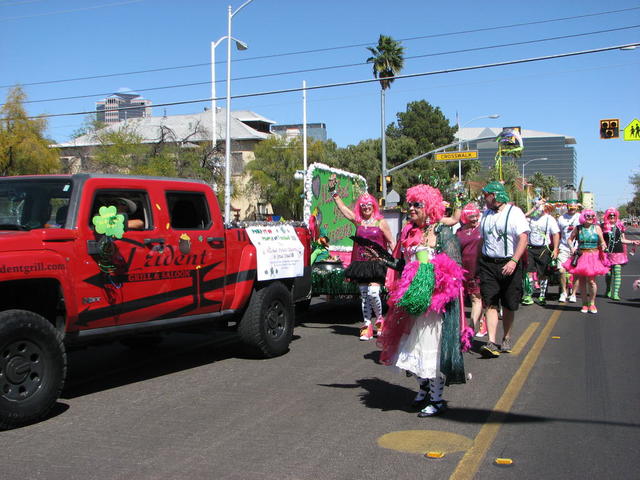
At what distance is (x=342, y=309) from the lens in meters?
12.6

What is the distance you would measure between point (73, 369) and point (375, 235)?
405 cm

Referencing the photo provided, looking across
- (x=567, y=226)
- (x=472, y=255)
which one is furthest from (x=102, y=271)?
(x=567, y=226)

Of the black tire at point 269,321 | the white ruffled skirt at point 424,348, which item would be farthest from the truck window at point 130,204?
the white ruffled skirt at point 424,348

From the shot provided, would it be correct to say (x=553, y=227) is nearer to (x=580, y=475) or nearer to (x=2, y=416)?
(x=580, y=475)

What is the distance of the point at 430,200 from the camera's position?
5516 millimetres

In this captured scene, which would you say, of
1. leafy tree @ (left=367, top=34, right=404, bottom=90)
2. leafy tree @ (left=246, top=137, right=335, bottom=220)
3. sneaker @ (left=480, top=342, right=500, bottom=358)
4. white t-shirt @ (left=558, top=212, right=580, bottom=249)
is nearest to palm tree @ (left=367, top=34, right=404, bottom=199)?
leafy tree @ (left=367, top=34, right=404, bottom=90)

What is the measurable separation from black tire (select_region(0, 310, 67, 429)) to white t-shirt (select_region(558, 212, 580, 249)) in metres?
11.1

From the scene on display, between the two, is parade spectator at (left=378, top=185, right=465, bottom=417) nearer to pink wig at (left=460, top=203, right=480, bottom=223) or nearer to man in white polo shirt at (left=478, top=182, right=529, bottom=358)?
man in white polo shirt at (left=478, top=182, right=529, bottom=358)

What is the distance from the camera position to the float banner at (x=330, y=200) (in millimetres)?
10461

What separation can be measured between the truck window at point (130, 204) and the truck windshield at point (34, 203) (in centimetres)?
29

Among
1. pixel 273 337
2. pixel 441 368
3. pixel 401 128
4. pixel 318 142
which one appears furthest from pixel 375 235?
pixel 401 128

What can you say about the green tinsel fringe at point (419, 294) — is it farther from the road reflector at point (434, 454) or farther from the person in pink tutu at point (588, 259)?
the person in pink tutu at point (588, 259)

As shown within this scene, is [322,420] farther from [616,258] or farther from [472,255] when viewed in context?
[616,258]

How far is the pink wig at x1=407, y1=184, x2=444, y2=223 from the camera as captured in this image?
18.1 ft
